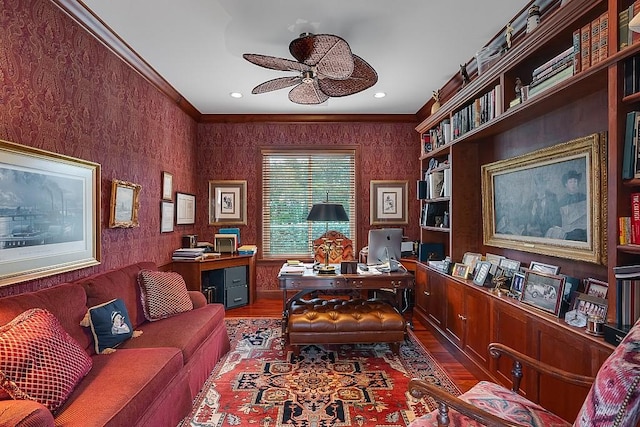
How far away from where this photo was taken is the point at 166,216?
439 cm

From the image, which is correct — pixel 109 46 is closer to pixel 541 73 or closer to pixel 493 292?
pixel 541 73

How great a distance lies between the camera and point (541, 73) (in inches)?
93.7

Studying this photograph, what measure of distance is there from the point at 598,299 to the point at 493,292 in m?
0.84

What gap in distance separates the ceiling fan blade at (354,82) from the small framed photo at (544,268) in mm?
1888

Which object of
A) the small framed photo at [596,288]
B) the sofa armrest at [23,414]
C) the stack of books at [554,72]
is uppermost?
the stack of books at [554,72]

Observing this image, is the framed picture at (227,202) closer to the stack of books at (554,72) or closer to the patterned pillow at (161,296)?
the patterned pillow at (161,296)

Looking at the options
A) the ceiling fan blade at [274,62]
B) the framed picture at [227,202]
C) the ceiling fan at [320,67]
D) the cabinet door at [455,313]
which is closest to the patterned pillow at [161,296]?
the ceiling fan at [320,67]

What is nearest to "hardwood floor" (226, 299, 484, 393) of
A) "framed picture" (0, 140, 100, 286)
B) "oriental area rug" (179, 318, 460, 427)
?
"oriental area rug" (179, 318, 460, 427)

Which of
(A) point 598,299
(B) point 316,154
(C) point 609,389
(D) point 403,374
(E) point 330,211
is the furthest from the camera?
(B) point 316,154

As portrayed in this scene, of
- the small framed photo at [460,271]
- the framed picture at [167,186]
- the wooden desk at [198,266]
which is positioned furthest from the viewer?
the wooden desk at [198,266]

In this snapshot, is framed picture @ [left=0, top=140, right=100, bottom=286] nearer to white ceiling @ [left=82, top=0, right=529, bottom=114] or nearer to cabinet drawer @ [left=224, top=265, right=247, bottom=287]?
white ceiling @ [left=82, top=0, right=529, bottom=114]

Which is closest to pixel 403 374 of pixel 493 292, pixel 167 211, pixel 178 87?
pixel 493 292

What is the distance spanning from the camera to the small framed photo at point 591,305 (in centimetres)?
190

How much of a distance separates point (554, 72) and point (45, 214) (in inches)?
133
